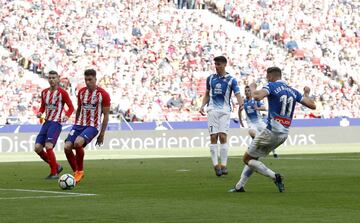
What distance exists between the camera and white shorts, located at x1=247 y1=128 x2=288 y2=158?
17.6 m

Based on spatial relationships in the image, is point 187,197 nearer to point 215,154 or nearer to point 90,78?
point 90,78

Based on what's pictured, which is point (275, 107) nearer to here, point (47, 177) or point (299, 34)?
point (47, 177)

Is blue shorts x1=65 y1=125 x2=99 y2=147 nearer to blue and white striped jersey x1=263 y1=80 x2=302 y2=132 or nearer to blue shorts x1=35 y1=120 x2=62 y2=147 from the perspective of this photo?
blue shorts x1=35 y1=120 x2=62 y2=147

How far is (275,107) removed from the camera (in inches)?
688

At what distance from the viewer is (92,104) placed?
21047mm

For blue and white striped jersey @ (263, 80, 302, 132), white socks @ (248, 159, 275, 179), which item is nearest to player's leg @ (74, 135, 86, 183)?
white socks @ (248, 159, 275, 179)

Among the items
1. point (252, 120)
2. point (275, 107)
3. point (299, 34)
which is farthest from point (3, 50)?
point (275, 107)

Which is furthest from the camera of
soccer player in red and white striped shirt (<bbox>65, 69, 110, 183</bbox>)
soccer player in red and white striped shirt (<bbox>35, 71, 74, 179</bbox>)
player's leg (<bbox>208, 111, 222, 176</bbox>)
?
player's leg (<bbox>208, 111, 222, 176</bbox>)

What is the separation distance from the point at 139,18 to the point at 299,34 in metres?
9.86

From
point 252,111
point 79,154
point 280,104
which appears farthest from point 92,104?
point 252,111

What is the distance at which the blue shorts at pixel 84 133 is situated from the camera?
2092 cm

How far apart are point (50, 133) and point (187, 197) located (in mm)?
7231

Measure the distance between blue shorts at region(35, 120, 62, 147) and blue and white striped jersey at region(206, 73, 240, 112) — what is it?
3.66 metres

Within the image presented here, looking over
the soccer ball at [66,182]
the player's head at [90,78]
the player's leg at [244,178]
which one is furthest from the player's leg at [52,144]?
the player's leg at [244,178]
